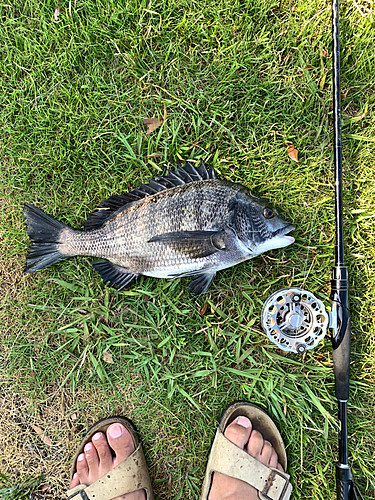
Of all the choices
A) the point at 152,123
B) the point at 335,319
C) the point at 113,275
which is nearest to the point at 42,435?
the point at 113,275

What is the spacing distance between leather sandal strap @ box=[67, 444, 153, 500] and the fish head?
2172 mm

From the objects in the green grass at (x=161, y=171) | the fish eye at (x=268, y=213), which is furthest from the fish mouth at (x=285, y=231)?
the green grass at (x=161, y=171)

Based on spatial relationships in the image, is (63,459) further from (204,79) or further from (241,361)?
(204,79)

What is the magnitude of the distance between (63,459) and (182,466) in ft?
3.70

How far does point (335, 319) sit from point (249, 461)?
59.1 inches

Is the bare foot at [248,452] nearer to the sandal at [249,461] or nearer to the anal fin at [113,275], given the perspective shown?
the sandal at [249,461]

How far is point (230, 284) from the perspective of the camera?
9.78 ft

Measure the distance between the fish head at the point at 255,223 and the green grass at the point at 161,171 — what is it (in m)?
0.38

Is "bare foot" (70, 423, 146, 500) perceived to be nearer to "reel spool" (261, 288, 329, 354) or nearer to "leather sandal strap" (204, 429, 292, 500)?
"leather sandal strap" (204, 429, 292, 500)

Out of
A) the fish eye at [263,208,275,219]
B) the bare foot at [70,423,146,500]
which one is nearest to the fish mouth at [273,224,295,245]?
the fish eye at [263,208,275,219]

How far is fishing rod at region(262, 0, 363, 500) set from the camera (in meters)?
2.54

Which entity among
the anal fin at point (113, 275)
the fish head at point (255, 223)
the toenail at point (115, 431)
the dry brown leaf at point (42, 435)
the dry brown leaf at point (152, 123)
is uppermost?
the dry brown leaf at point (152, 123)

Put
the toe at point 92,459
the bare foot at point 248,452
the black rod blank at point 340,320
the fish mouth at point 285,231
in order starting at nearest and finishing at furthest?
the black rod blank at point 340,320, the fish mouth at point 285,231, the bare foot at point 248,452, the toe at point 92,459

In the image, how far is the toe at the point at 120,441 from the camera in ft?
9.73
